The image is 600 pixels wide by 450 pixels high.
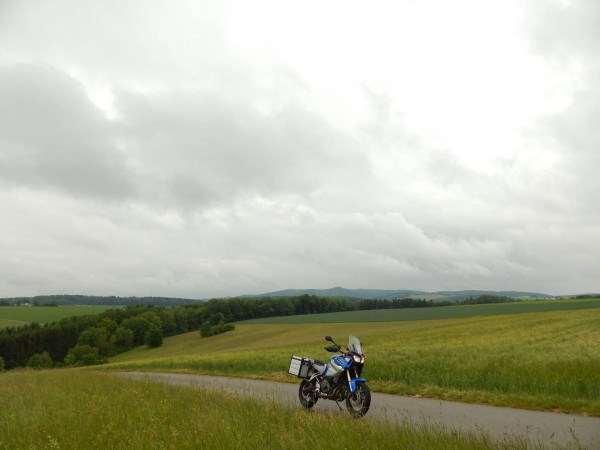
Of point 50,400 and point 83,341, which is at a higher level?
point 50,400

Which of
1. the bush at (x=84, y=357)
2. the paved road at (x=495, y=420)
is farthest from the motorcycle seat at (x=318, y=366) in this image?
the bush at (x=84, y=357)

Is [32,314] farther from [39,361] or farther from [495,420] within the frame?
[495,420]

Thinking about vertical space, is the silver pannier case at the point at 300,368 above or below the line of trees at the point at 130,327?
above

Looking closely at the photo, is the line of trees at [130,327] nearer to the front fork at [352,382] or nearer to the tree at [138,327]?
the tree at [138,327]

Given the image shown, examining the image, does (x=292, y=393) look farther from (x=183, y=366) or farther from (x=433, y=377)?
(x=183, y=366)

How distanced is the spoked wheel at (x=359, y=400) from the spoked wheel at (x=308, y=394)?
120 centimetres

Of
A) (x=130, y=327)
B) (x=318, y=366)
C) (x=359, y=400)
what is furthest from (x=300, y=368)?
(x=130, y=327)

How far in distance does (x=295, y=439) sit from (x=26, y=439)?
480cm

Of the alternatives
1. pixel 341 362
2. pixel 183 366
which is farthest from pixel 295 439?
pixel 183 366

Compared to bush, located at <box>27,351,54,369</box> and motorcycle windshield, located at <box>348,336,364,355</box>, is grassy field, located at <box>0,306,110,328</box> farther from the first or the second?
motorcycle windshield, located at <box>348,336,364,355</box>

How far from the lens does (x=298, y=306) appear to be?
11112 cm

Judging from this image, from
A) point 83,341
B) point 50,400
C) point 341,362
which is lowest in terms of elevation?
point 83,341

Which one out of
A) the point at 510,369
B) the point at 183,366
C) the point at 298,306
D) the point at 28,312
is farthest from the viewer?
the point at 28,312

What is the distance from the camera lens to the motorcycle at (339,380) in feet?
31.4
